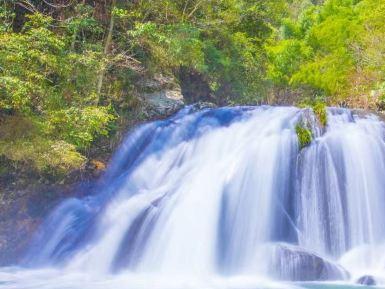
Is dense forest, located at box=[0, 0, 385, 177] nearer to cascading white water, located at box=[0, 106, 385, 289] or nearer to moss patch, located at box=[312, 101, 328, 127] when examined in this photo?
cascading white water, located at box=[0, 106, 385, 289]

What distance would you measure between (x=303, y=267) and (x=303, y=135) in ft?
10.7

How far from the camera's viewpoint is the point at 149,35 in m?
12.3

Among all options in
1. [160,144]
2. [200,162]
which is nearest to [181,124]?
[160,144]

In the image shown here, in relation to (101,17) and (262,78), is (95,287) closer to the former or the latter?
(101,17)

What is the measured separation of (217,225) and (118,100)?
5101 mm

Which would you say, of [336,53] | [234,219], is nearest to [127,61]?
[234,219]

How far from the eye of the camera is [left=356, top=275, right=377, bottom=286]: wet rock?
7.08 meters

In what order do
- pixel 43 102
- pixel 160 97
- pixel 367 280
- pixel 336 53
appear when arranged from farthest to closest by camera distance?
pixel 336 53 → pixel 160 97 → pixel 43 102 → pixel 367 280

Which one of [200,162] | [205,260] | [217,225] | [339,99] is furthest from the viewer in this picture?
[339,99]

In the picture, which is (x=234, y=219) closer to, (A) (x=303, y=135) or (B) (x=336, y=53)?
(A) (x=303, y=135)

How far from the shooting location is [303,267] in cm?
748

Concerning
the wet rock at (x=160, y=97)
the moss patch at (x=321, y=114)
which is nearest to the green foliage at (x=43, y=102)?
the wet rock at (x=160, y=97)

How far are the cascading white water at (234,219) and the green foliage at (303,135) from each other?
0.11 m

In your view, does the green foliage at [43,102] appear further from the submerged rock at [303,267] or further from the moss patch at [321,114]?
the moss patch at [321,114]
